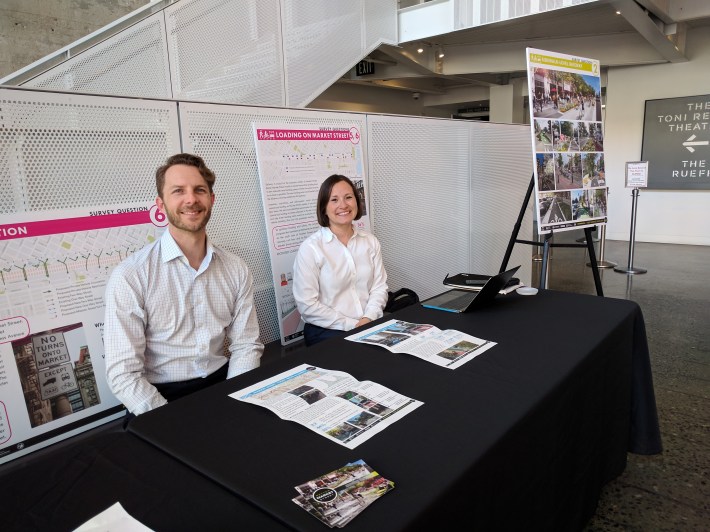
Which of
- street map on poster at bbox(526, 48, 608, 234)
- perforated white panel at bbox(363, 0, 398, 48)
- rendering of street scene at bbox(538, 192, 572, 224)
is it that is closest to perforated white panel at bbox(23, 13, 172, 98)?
perforated white panel at bbox(363, 0, 398, 48)

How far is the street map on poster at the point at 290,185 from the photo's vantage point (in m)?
2.50

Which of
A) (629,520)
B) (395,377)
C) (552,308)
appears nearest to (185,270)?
(395,377)

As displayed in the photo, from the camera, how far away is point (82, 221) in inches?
71.6

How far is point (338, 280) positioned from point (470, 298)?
2.42ft

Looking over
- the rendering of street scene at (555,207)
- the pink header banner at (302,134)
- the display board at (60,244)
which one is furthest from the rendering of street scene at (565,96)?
the display board at (60,244)

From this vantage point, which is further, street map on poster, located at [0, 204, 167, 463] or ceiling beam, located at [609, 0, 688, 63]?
ceiling beam, located at [609, 0, 688, 63]

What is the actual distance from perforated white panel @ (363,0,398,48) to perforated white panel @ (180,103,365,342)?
329cm

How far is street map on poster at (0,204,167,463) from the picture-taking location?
1.63 metres

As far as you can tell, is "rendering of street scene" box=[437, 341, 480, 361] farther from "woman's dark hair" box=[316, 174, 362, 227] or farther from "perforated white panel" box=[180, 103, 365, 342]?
"perforated white panel" box=[180, 103, 365, 342]

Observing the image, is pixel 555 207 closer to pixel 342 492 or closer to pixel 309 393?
pixel 309 393

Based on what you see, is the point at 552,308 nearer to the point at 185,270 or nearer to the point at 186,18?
the point at 185,270

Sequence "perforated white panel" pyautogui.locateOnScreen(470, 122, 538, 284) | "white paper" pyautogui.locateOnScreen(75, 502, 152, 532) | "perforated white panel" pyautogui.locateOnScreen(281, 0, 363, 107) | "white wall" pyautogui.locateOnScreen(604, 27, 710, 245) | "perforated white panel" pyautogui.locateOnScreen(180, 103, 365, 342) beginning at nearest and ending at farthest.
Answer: "white paper" pyautogui.locateOnScreen(75, 502, 152, 532), "perforated white panel" pyautogui.locateOnScreen(180, 103, 365, 342), "perforated white panel" pyautogui.locateOnScreen(470, 122, 538, 284), "perforated white panel" pyautogui.locateOnScreen(281, 0, 363, 107), "white wall" pyautogui.locateOnScreen(604, 27, 710, 245)

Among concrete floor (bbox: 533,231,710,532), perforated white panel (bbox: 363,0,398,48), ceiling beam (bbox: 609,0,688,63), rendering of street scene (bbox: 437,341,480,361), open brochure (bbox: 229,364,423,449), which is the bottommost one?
concrete floor (bbox: 533,231,710,532)

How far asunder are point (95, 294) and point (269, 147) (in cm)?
114
